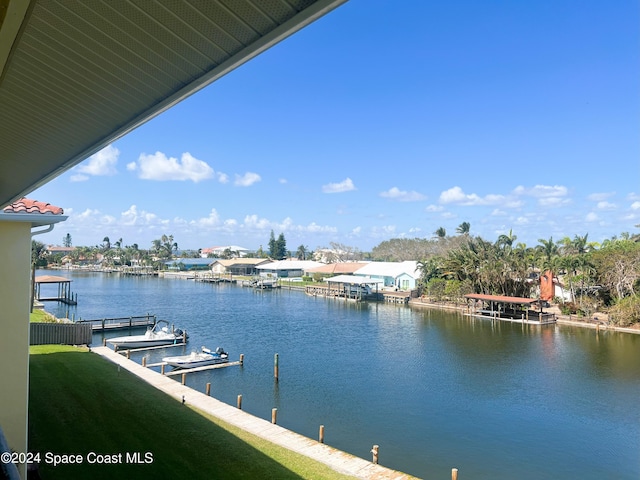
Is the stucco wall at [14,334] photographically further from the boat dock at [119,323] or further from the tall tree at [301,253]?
the tall tree at [301,253]

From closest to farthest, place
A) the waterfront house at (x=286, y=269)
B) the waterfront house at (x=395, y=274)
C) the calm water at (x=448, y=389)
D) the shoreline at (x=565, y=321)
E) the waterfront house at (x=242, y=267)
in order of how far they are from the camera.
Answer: the calm water at (x=448, y=389)
the shoreline at (x=565, y=321)
the waterfront house at (x=395, y=274)
the waterfront house at (x=286, y=269)
the waterfront house at (x=242, y=267)

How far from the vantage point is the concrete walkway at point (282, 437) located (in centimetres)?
934

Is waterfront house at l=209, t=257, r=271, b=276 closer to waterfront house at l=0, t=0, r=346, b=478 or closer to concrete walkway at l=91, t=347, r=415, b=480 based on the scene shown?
concrete walkway at l=91, t=347, r=415, b=480

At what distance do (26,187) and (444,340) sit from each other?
26056 mm

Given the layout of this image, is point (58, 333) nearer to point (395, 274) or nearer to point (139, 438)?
point (139, 438)

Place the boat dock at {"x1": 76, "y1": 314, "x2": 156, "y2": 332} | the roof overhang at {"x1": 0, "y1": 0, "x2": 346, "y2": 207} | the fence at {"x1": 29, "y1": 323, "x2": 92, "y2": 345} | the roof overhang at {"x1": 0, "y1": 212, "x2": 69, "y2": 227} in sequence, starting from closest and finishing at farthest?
the roof overhang at {"x1": 0, "y1": 0, "x2": 346, "y2": 207} < the roof overhang at {"x1": 0, "y1": 212, "x2": 69, "y2": 227} < the fence at {"x1": 29, "y1": 323, "x2": 92, "y2": 345} < the boat dock at {"x1": 76, "y1": 314, "x2": 156, "y2": 332}

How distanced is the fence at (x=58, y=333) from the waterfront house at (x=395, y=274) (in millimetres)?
42647

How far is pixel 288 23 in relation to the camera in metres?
2.19

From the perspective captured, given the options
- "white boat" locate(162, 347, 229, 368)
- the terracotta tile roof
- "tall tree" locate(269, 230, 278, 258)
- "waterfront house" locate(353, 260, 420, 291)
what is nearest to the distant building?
"tall tree" locate(269, 230, 278, 258)

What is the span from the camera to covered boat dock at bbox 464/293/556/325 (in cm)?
3480

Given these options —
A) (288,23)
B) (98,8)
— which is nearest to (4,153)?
(98,8)

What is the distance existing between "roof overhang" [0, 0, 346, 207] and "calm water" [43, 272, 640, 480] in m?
11.2

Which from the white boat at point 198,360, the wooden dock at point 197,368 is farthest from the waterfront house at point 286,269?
the wooden dock at point 197,368

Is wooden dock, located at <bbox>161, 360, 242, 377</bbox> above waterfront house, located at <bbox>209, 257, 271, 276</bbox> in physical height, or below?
below
